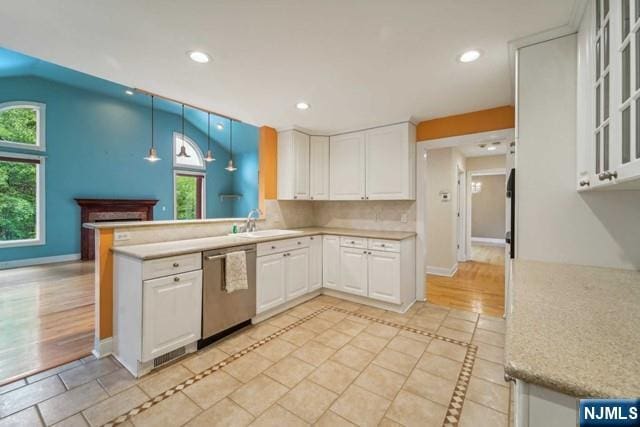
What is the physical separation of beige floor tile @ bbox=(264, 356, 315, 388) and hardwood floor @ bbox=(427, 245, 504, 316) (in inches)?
85.7

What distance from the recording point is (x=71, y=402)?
173 cm

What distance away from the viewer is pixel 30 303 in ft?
11.3

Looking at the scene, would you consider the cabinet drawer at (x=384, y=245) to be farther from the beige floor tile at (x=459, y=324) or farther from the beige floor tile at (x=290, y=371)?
the beige floor tile at (x=290, y=371)

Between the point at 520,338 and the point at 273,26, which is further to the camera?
the point at 273,26

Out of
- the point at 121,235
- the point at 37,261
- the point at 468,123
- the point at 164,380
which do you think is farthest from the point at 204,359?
the point at 37,261

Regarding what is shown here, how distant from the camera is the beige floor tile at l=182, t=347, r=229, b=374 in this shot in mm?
2121

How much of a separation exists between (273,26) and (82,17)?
1.15 metres

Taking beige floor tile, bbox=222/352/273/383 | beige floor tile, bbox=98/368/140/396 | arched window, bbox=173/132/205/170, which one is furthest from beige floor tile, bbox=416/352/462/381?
arched window, bbox=173/132/205/170

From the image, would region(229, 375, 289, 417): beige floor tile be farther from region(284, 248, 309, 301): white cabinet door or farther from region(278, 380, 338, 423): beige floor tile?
region(284, 248, 309, 301): white cabinet door

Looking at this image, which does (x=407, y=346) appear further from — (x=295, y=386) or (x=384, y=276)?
(x=295, y=386)

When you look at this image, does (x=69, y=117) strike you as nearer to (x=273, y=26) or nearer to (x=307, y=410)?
(x=273, y=26)

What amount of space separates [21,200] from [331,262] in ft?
21.7

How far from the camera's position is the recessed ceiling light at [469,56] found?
197 centimetres

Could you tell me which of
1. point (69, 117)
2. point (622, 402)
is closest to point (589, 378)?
point (622, 402)
